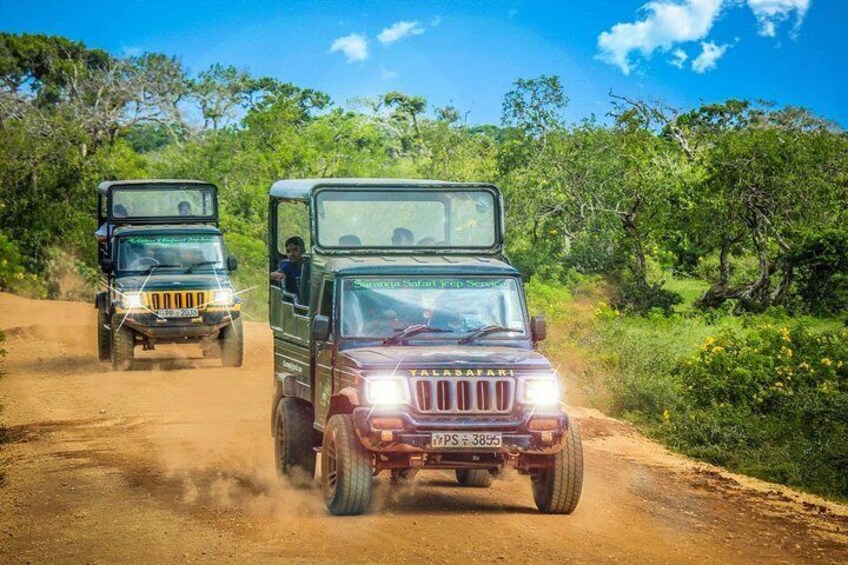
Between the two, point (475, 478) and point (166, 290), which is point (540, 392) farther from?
point (166, 290)

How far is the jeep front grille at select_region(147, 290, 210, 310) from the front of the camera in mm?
19844

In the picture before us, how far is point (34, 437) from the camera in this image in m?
14.3

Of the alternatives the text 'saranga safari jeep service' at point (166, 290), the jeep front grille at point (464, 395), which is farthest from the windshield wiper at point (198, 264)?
the jeep front grille at point (464, 395)

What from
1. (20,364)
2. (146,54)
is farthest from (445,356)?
(146,54)

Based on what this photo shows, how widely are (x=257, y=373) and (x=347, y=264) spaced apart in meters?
9.76

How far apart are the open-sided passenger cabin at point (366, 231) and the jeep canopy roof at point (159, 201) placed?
9.23m

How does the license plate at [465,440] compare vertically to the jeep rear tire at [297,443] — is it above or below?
above

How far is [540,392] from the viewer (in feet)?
30.6

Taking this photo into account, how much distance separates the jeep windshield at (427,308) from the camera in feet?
33.0

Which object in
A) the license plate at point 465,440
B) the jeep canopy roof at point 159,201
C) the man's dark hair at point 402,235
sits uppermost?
the jeep canopy roof at point 159,201

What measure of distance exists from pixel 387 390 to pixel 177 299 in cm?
1135

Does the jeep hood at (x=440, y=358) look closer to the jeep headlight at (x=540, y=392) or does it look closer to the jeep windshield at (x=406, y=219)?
the jeep headlight at (x=540, y=392)

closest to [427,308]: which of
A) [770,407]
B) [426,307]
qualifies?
[426,307]

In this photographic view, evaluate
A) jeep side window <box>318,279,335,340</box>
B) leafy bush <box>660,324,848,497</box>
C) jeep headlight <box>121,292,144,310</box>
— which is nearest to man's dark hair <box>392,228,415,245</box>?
jeep side window <box>318,279,335,340</box>
